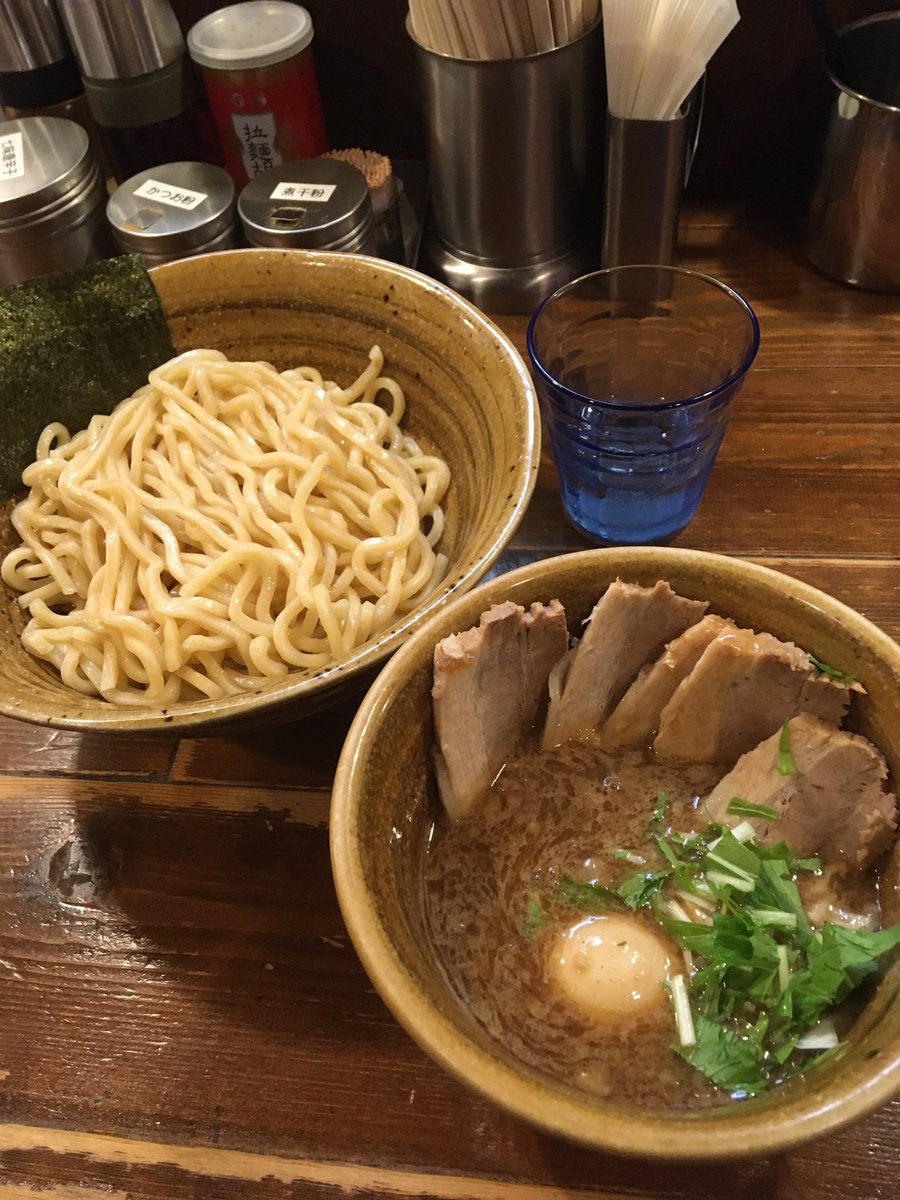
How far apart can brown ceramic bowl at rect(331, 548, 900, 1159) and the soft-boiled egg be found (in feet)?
0.36

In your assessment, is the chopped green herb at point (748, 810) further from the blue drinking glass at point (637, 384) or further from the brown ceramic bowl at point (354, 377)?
the blue drinking glass at point (637, 384)

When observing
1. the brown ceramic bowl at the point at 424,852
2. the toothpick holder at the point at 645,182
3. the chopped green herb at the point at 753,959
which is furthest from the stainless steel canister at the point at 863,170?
the chopped green herb at the point at 753,959

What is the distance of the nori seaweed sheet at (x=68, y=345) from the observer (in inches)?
52.1

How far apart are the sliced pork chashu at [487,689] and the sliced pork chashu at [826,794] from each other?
0.24 m

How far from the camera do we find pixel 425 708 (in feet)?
2.93

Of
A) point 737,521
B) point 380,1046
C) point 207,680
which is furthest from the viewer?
point 737,521

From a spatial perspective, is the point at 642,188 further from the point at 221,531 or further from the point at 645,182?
the point at 221,531

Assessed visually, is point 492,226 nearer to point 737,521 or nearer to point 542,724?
point 737,521

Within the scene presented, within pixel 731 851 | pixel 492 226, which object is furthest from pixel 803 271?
pixel 731 851

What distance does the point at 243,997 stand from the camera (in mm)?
1004

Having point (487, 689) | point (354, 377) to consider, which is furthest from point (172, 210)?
point (487, 689)

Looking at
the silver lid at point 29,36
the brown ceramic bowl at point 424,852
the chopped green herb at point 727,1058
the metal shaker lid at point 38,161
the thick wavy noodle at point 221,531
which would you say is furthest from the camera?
the silver lid at point 29,36

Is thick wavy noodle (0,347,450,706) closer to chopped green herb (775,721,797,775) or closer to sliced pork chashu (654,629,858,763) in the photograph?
sliced pork chashu (654,629,858,763)

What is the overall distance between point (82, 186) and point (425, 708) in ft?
4.38
